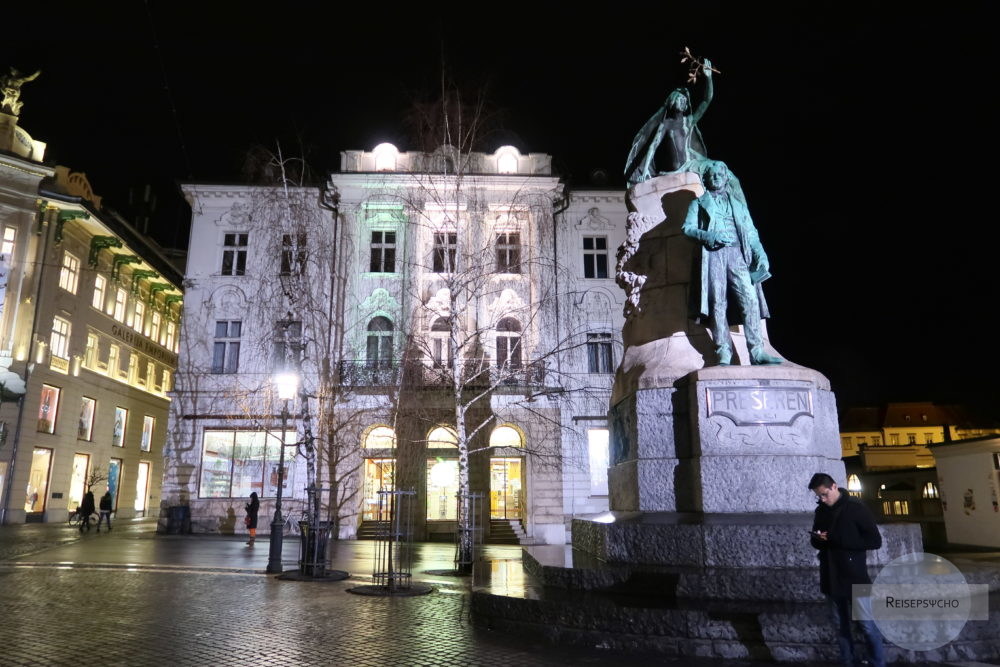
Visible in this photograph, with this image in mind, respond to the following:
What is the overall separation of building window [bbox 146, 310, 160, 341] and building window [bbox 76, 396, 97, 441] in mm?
6514

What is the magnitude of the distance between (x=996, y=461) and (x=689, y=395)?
21.9 m

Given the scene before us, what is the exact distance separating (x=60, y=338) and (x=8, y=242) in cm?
452

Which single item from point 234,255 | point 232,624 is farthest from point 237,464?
point 232,624

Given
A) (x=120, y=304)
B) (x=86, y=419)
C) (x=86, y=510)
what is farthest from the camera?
(x=120, y=304)

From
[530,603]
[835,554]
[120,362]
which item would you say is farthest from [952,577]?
[120,362]

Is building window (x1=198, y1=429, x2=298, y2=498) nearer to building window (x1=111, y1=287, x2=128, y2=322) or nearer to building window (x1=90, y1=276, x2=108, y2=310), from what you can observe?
building window (x1=90, y1=276, x2=108, y2=310)

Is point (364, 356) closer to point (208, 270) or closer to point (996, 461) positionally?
point (208, 270)

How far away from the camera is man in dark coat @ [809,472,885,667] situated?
15.7 ft

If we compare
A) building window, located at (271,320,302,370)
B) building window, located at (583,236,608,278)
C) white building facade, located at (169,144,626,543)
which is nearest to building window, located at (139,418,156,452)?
white building facade, located at (169,144,626,543)

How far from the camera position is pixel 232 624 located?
797cm

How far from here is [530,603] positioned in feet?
21.5

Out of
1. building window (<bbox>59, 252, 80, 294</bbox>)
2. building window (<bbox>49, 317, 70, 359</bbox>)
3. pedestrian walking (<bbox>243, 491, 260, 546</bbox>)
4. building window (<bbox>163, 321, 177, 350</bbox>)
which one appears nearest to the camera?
pedestrian walking (<bbox>243, 491, 260, 546</bbox>)

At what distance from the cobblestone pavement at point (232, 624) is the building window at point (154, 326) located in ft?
89.8

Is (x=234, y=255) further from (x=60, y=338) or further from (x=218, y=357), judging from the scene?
(x=60, y=338)
